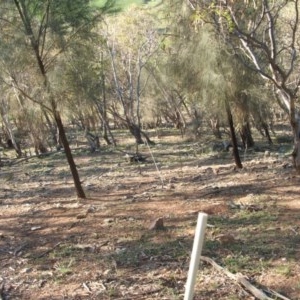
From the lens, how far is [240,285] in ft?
17.0

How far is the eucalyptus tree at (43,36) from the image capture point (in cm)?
970

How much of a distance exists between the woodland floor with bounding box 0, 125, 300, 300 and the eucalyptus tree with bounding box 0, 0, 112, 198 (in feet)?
8.64

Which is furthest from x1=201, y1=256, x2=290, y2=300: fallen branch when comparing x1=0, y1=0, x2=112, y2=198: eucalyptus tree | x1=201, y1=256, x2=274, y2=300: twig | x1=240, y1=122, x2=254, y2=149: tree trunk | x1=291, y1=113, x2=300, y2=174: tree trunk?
x1=240, y1=122, x2=254, y2=149: tree trunk

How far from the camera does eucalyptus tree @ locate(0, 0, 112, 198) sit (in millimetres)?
9703

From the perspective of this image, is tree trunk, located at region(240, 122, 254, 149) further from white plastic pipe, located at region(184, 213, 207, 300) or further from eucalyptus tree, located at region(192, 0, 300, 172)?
white plastic pipe, located at region(184, 213, 207, 300)

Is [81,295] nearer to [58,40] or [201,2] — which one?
[201,2]

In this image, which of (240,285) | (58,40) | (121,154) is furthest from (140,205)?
(121,154)

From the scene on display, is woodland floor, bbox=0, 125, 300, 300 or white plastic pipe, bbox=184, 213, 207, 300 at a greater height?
white plastic pipe, bbox=184, 213, 207, 300

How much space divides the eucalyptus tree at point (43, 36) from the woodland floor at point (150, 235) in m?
2.63

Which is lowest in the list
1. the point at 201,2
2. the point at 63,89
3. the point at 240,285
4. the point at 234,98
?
the point at 240,285

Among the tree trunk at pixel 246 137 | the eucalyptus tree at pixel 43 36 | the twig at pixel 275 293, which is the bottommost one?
the twig at pixel 275 293

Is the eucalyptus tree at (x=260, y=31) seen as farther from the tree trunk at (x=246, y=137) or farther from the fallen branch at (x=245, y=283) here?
the tree trunk at (x=246, y=137)

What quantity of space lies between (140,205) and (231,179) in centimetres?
307

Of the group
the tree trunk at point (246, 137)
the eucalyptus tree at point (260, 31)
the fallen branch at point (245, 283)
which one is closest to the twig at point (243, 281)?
the fallen branch at point (245, 283)
